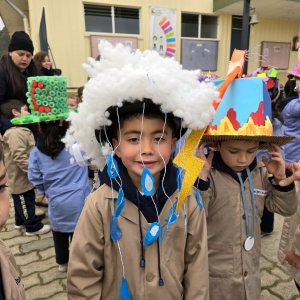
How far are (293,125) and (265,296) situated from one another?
1781 mm

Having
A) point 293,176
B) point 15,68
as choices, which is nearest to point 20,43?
point 15,68

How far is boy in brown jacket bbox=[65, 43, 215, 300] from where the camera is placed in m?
1.10

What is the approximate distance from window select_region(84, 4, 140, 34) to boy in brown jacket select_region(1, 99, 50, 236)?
654cm

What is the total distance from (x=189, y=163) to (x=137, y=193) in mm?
250

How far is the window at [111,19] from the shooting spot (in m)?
8.72

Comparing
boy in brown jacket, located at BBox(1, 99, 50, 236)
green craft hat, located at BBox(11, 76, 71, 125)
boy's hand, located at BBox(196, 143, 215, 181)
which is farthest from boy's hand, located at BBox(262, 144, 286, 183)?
boy in brown jacket, located at BBox(1, 99, 50, 236)

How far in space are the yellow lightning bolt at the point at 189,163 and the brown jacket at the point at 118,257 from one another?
8cm

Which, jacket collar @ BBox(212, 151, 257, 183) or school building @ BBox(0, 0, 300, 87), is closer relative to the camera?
jacket collar @ BBox(212, 151, 257, 183)

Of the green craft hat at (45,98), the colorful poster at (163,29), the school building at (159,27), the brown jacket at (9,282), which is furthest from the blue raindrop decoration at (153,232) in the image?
the colorful poster at (163,29)

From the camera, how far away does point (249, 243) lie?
1.53m

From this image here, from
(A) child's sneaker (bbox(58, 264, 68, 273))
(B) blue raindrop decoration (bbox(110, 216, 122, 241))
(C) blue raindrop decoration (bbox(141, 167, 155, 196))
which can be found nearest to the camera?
(C) blue raindrop decoration (bbox(141, 167, 155, 196))

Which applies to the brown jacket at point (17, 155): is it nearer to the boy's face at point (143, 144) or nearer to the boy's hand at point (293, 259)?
the boy's face at point (143, 144)

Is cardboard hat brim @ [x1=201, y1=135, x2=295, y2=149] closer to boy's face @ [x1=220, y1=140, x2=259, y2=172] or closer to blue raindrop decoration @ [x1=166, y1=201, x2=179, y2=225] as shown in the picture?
boy's face @ [x1=220, y1=140, x2=259, y2=172]

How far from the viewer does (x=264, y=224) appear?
3.00 m
